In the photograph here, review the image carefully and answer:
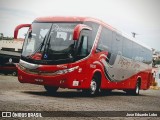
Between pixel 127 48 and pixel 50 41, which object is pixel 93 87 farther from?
pixel 127 48

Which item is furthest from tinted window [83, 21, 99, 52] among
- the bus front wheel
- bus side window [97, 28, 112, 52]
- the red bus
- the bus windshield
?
the bus front wheel

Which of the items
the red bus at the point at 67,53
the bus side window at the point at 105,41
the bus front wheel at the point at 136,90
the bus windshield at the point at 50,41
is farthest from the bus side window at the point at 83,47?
the bus front wheel at the point at 136,90

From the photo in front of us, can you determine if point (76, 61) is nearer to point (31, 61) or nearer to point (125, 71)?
point (31, 61)

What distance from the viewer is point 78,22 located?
42.3 ft

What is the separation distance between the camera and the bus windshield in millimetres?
12438

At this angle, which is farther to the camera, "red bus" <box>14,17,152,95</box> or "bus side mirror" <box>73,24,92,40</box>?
"red bus" <box>14,17,152,95</box>

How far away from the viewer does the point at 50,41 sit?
12727mm

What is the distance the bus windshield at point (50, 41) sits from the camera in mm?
12438

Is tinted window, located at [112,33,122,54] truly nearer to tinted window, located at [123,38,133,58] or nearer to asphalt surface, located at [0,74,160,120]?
tinted window, located at [123,38,133,58]

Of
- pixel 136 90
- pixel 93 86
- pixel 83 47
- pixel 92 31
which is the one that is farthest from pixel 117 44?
pixel 136 90

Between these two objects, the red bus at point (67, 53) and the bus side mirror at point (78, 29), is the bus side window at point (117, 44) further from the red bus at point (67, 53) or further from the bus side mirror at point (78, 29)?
the bus side mirror at point (78, 29)

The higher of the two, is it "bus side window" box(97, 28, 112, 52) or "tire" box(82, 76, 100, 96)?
"bus side window" box(97, 28, 112, 52)

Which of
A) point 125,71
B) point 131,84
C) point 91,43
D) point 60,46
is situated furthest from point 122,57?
point 60,46

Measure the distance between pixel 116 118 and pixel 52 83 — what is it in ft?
15.8
